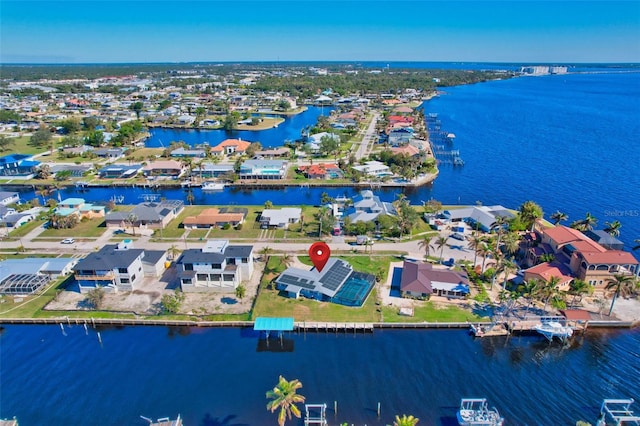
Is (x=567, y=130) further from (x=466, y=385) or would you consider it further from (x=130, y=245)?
(x=130, y=245)

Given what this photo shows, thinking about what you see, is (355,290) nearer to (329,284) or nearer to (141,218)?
(329,284)

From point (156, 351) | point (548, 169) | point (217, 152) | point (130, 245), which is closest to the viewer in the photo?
point (156, 351)

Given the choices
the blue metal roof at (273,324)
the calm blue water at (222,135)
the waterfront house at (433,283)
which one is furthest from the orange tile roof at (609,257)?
the calm blue water at (222,135)

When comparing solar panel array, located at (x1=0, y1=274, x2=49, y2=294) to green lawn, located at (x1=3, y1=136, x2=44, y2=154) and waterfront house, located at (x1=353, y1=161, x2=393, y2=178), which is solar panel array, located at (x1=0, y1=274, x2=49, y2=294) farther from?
green lawn, located at (x1=3, y1=136, x2=44, y2=154)

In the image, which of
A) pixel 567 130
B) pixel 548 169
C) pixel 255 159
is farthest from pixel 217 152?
pixel 567 130

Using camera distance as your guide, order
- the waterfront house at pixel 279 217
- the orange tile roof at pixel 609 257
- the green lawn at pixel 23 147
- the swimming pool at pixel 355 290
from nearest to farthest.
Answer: the swimming pool at pixel 355 290
the orange tile roof at pixel 609 257
the waterfront house at pixel 279 217
the green lawn at pixel 23 147

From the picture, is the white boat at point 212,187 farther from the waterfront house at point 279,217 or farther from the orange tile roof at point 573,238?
the orange tile roof at point 573,238
